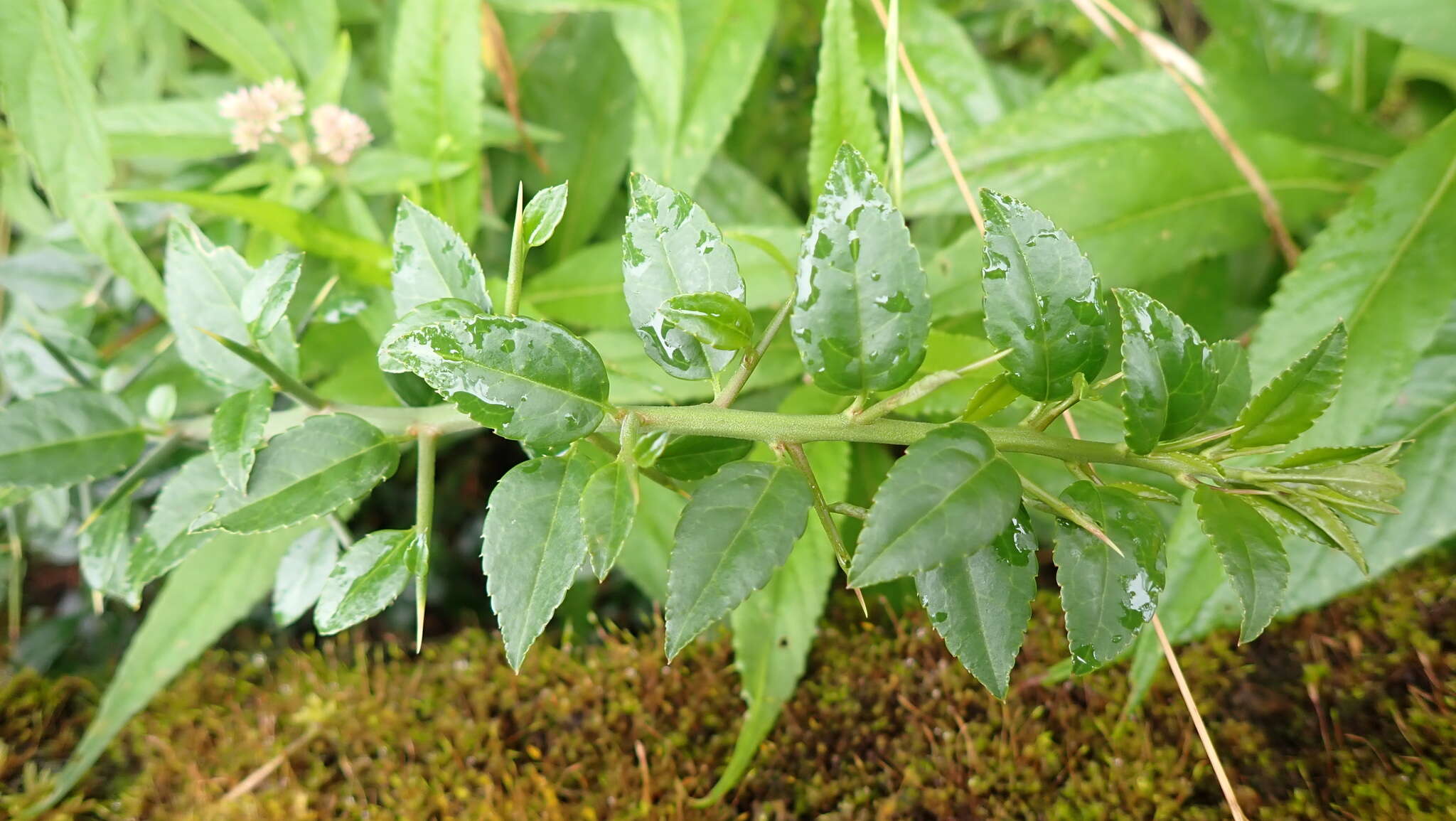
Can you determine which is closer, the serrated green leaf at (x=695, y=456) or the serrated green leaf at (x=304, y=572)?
the serrated green leaf at (x=695, y=456)

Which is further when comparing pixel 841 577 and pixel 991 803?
pixel 841 577

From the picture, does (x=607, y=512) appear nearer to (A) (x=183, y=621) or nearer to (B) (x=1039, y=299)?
(B) (x=1039, y=299)

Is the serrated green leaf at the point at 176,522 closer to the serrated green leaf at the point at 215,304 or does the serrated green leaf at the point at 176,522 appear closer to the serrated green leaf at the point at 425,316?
the serrated green leaf at the point at 215,304

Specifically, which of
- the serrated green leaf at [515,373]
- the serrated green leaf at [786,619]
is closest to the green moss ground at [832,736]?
the serrated green leaf at [786,619]

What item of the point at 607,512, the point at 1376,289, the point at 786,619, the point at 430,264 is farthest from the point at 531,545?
the point at 1376,289

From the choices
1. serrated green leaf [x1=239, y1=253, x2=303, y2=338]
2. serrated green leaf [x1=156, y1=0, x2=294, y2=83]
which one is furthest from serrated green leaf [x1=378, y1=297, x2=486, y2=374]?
serrated green leaf [x1=156, y1=0, x2=294, y2=83]

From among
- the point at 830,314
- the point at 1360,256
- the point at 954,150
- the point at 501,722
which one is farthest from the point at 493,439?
the point at 1360,256

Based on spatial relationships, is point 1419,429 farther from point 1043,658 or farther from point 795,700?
point 795,700
